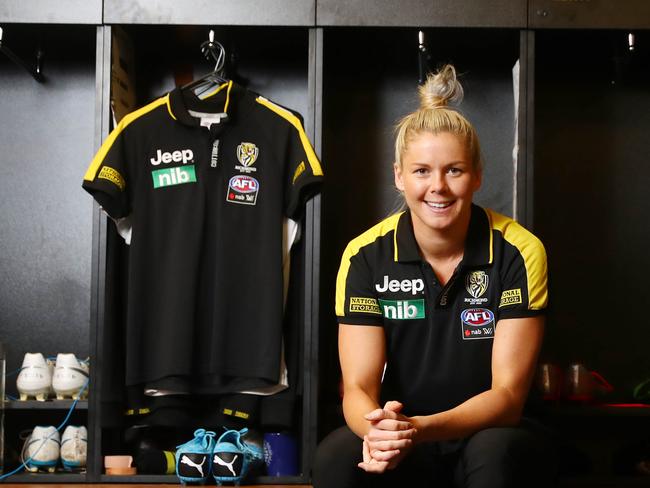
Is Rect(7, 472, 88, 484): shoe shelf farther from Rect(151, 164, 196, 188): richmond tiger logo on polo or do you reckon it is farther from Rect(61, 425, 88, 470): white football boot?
Rect(151, 164, 196, 188): richmond tiger logo on polo

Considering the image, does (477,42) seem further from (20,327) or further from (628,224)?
(20,327)

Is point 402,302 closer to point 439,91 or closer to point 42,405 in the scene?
point 439,91

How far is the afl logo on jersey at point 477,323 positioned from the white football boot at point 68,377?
125 cm

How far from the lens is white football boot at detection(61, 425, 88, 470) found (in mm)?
2359

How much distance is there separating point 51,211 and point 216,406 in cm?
94

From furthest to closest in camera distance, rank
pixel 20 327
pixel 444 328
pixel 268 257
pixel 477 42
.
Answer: pixel 20 327
pixel 477 42
pixel 268 257
pixel 444 328

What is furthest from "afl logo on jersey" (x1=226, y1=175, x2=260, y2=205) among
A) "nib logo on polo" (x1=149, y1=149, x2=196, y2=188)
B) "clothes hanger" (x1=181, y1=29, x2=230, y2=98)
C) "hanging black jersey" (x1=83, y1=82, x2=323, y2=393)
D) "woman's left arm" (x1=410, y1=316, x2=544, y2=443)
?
"woman's left arm" (x1=410, y1=316, x2=544, y2=443)

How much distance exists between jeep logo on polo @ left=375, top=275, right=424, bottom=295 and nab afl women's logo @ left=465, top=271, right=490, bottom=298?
101 mm

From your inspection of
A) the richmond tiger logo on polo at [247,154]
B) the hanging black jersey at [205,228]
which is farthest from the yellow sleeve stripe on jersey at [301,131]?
the richmond tiger logo on polo at [247,154]

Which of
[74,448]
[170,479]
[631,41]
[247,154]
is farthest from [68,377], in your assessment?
[631,41]

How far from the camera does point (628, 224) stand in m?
2.79

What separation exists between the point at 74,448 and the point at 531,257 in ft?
4.82

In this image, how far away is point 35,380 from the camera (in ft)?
7.82

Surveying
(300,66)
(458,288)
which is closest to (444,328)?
(458,288)
